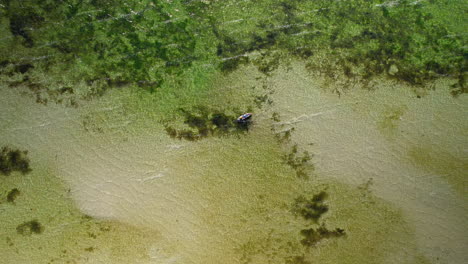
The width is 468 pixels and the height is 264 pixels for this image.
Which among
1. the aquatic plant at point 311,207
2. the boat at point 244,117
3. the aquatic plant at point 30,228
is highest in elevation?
the boat at point 244,117

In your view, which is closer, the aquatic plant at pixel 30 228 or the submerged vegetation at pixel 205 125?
the aquatic plant at pixel 30 228

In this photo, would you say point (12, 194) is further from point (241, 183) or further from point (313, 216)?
point (313, 216)

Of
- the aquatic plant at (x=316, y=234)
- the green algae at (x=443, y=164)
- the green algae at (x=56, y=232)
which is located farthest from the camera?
the green algae at (x=443, y=164)

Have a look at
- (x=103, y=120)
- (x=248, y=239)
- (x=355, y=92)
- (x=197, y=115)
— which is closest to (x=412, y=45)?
(x=355, y=92)

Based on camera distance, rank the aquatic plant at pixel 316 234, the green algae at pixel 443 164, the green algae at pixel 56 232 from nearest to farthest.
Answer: the green algae at pixel 56 232 → the aquatic plant at pixel 316 234 → the green algae at pixel 443 164

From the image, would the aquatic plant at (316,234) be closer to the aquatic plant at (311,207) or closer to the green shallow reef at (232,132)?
the green shallow reef at (232,132)

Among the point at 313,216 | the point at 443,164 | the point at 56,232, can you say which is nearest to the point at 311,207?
the point at 313,216

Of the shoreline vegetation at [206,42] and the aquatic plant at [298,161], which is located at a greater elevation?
the shoreline vegetation at [206,42]

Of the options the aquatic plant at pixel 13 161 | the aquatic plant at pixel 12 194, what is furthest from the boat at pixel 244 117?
the aquatic plant at pixel 12 194

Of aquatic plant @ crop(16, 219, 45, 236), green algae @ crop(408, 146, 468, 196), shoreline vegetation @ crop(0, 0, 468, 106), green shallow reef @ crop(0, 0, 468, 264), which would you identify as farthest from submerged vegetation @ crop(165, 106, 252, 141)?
green algae @ crop(408, 146, 468, 196)
